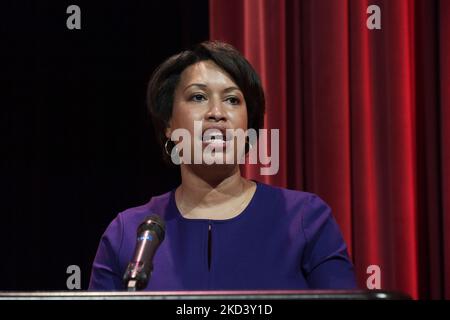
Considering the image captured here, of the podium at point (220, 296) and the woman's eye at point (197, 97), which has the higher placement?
the woman's eye at point (197, 97)

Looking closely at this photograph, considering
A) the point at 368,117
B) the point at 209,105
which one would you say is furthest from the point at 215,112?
the point at 368,117

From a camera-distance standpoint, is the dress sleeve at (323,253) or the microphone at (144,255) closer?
the microphone at (144,255)

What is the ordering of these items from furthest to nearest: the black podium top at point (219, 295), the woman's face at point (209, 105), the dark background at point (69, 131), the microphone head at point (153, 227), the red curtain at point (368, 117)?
1. the dark background at point (69, 131)
2. the red curtain at point (368, 117)
3. the woman's face at point (209, 105)
4. the microphone head at point (153, 227)
5. the black podium top at point (219, 295)

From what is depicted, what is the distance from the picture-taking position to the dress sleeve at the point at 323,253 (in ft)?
4.51

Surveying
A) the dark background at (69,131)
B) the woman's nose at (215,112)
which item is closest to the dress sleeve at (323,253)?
the woman's nose at (215,112)

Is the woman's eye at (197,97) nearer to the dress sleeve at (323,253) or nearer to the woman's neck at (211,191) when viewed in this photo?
the woman's neck at (211,191)

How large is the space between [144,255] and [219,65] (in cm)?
72

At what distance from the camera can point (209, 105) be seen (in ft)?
5.00

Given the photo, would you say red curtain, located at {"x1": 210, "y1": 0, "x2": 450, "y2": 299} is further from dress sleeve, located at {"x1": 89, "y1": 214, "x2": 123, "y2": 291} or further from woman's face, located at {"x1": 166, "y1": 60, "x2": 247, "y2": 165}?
dress sleeve, located at {"x1": 89, "y1": 214, "x2": 123, "y2": 291}

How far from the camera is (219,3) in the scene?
204 cm

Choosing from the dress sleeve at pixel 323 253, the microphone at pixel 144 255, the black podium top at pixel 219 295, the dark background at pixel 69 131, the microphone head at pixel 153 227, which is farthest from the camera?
the dark background at pixel 69 131

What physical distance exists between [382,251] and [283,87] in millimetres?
543

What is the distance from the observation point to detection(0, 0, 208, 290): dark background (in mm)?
2088
